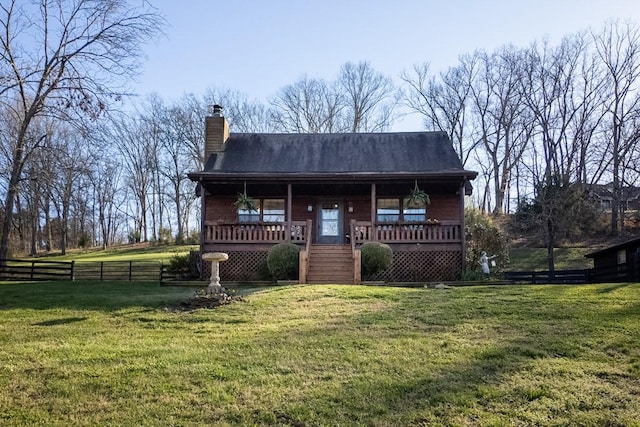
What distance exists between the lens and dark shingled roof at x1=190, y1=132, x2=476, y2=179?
19438 millimetres

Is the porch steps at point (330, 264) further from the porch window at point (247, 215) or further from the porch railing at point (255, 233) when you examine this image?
the porch window at point (247, 215)

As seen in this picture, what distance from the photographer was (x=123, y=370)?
6.20m

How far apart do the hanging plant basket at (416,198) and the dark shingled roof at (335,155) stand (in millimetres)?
766

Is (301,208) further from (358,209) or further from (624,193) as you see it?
(624,193)

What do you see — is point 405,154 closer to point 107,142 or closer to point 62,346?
point 107,142

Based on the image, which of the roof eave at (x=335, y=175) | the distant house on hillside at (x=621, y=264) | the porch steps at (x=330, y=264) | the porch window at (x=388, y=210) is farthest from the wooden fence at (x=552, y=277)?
the porch steps at (x=330, y=264)

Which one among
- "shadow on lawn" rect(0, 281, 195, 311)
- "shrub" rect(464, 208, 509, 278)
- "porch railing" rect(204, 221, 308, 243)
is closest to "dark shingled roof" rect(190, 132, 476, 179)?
"porch railing" rect(204, 221, 308, 243)

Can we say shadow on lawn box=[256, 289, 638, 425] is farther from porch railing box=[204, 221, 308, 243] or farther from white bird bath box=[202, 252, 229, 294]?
porch railing box=[204, 221, 308, 243]

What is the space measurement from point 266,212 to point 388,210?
192 inches

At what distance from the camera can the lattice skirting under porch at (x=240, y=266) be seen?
17.5m

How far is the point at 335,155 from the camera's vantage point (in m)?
20.7

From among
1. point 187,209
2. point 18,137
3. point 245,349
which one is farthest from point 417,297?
point 187,209

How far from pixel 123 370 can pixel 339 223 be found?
→ 14309 mm

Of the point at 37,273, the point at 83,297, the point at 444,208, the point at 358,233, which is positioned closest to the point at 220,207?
the point at 358,233
